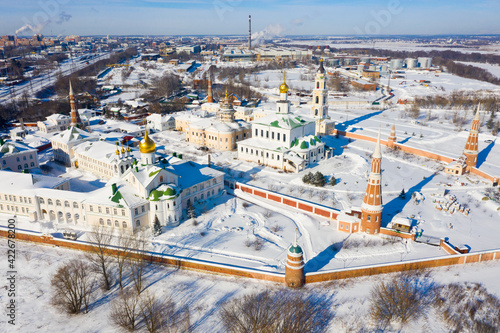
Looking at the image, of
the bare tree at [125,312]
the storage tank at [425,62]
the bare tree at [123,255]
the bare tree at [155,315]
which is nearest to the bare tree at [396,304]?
the bare tree at [155,315]

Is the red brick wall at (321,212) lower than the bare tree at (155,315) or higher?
higher

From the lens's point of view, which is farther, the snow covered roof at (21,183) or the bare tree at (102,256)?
the snow covered roof at (21,183)

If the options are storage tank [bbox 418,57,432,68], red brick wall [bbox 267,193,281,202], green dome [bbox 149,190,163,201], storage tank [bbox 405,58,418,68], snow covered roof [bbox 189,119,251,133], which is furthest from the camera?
storage tank [bbox 405,58,418,68]

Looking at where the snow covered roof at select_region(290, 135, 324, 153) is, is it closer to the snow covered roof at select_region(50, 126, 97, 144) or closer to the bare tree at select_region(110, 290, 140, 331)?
the snow covered roof at select_region(50, 126, 97, 144)

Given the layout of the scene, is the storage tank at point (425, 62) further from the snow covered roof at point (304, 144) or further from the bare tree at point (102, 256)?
the bare tree at point (102, 256)

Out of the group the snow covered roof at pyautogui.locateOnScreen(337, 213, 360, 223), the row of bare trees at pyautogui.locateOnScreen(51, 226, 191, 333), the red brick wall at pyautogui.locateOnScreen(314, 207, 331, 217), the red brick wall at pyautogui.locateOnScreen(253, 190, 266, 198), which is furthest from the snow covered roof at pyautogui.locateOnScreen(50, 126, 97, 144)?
the snow covered roof at pyautogui.locateOnScreen(337, 213, 360, 223)

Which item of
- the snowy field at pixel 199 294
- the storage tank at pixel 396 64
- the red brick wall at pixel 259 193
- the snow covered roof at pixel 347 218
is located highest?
the storage tank at pixel 396 64

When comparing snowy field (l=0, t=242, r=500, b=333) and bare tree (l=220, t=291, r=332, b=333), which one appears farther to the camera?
snowy field (l=0, t=242, r=500, b=333)
